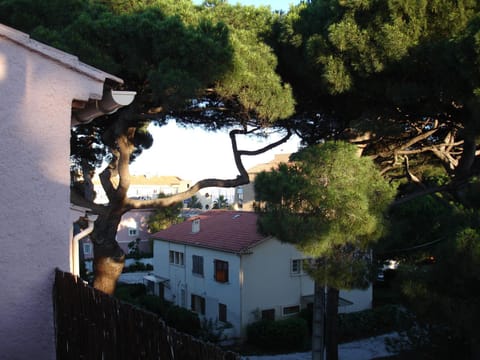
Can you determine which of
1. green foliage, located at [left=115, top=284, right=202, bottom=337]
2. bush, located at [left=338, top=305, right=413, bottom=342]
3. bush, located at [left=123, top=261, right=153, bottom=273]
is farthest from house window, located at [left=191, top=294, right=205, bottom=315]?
bush, located at [left=123, top=261, right=153, bottom=273]

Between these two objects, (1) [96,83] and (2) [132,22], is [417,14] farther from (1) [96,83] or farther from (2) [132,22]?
(1) [96,83]

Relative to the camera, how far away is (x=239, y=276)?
18469mm

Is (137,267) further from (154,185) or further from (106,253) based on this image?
(154,185)

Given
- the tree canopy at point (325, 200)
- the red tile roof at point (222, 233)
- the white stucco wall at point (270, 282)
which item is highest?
the tree canopy at point (325, 200)

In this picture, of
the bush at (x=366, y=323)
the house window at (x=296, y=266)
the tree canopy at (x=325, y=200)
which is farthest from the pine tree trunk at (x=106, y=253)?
the bush at (x=366, y=323)

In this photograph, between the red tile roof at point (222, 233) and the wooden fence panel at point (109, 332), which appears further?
the red tile roof at point (222, 233)

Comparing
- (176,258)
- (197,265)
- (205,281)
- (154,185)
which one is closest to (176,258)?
(176,258)

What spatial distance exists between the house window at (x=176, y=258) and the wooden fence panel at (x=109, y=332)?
61.5ft

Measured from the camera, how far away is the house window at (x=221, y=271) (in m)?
19.2

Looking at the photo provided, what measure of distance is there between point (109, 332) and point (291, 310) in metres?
17.1

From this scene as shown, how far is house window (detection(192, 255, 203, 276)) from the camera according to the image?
21.2 m

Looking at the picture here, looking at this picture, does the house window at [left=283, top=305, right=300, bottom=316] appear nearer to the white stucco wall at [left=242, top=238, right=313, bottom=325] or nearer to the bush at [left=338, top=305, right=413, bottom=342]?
the white stucco wall at [left=242, top=238, right=313, bottom=325]

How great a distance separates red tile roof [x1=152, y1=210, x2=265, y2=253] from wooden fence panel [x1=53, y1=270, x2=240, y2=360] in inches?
543

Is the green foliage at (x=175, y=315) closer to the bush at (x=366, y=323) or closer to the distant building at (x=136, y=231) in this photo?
the bush at (x=366, y=323)
